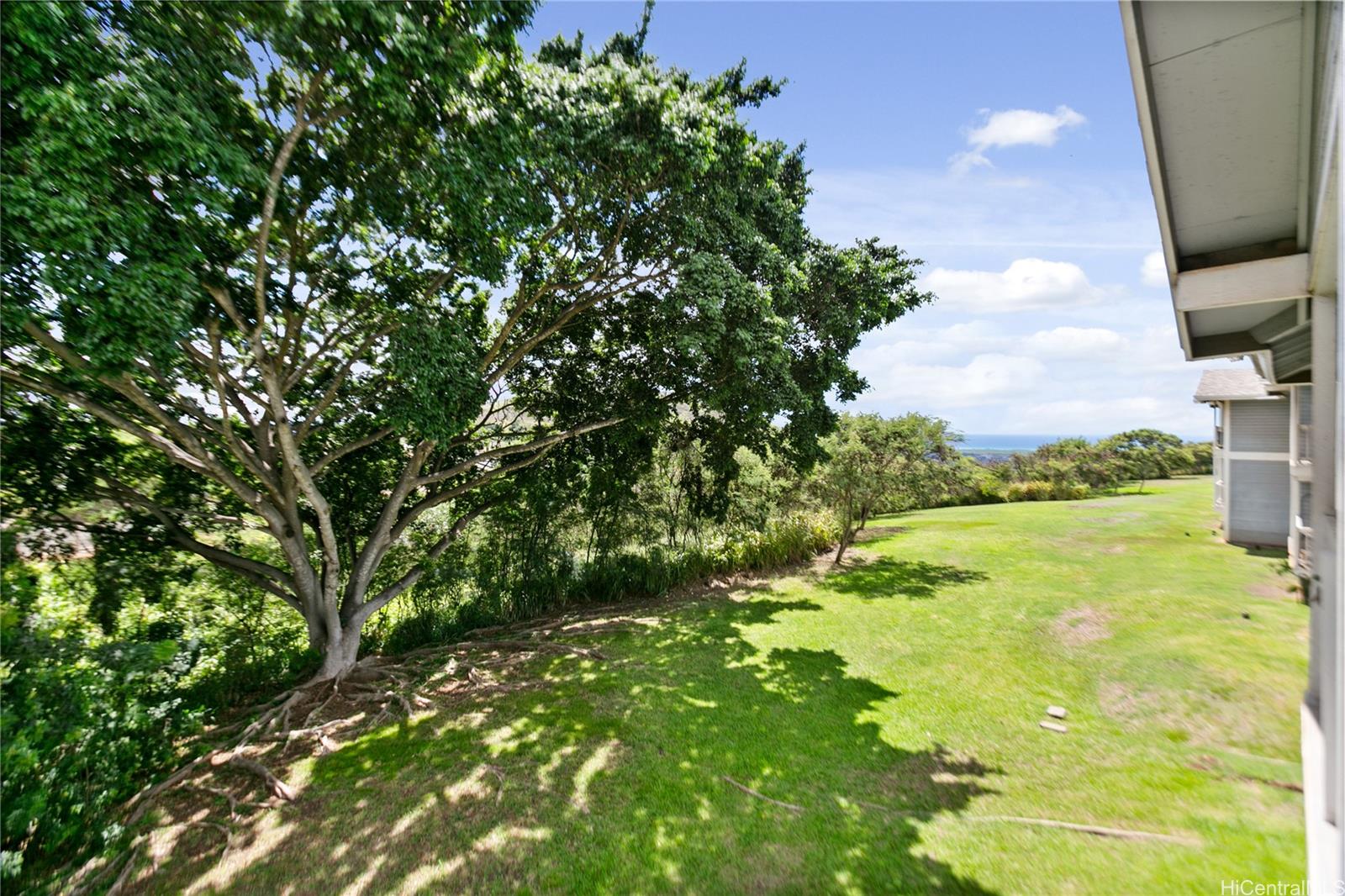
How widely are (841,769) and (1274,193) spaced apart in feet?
16.3

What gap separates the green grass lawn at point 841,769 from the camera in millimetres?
3139

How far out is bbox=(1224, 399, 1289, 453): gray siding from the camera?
35.2 ft

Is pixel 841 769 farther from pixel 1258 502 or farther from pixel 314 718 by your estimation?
pixel 1258 502

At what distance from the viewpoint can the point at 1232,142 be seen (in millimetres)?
2848

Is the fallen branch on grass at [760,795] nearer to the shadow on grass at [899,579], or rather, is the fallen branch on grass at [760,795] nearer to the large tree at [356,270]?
the large tree at [356,270]

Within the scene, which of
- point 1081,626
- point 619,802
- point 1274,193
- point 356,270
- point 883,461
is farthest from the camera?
point 883,461

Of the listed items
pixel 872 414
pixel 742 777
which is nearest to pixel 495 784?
pixel 742 777


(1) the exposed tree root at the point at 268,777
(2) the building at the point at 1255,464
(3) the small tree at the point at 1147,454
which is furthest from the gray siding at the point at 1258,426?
(1) the exposed tree root at the point at 268,777

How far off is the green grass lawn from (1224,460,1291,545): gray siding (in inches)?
194

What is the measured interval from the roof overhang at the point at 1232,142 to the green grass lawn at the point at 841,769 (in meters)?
3.37

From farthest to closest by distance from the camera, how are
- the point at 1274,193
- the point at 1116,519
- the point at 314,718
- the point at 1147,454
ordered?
the point at 1147,454, the point at 1116,519, the point at 314,718, the point at 1274,193

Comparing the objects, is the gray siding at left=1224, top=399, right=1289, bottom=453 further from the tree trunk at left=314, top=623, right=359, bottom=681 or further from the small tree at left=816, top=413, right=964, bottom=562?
the tree trunk at left=314, top=623, right=359, bottom=681

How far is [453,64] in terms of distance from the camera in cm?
405

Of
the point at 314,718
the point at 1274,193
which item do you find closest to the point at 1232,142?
the point at 1274,193
